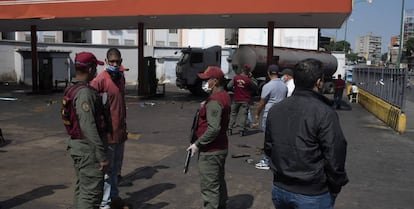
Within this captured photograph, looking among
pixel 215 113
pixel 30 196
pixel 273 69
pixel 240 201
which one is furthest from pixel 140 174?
pixel 215 113

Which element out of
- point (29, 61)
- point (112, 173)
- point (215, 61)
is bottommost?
point (112, 173)

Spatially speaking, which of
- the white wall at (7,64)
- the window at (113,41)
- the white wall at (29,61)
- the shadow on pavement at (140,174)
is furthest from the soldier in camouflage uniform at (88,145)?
the window at (113,41)

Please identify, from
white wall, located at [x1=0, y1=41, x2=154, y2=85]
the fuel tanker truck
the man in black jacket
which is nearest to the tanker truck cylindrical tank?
the fuel tanker truck

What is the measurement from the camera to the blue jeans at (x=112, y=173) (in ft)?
17.2

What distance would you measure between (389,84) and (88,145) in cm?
1428

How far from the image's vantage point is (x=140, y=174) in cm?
743

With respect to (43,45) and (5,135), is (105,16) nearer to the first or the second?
(5,135)

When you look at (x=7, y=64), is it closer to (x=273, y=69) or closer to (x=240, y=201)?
(x=273, y=69)

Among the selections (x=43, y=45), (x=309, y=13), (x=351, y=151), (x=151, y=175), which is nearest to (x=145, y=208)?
(x=151, y=175)

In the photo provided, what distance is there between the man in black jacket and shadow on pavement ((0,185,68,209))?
400 centimetres

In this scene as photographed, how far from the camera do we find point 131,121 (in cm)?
1434

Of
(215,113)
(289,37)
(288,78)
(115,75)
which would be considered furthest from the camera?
(289,37)

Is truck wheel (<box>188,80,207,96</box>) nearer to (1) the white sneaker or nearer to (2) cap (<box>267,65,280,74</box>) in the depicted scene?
(2) cap (<box>267,65,280,74</box>)

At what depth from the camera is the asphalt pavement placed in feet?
20.0
